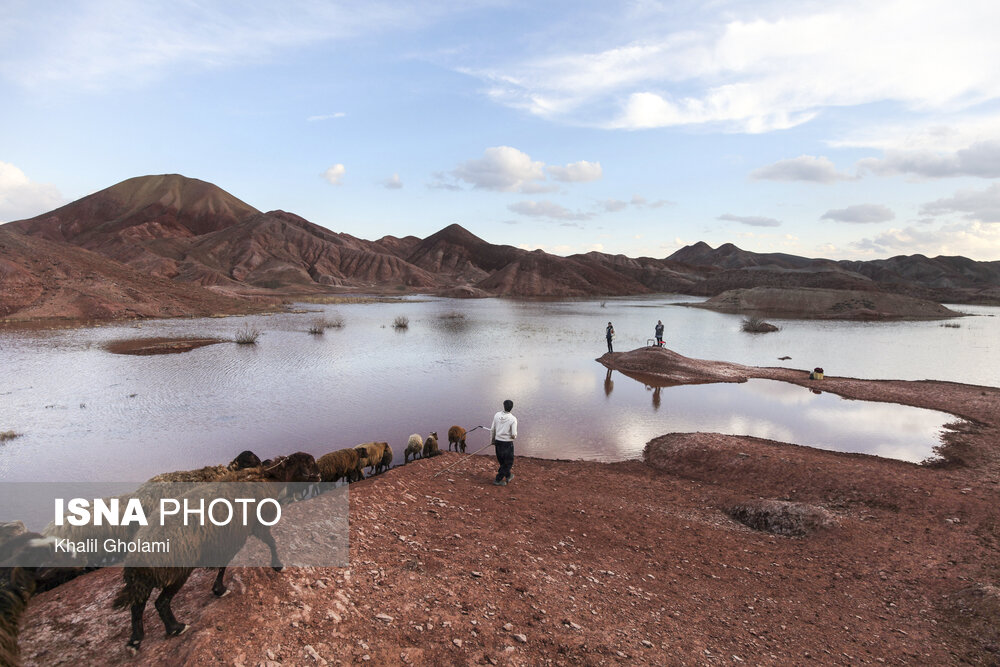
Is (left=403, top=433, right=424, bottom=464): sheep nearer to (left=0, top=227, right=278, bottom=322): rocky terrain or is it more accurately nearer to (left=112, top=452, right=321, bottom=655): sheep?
(left=112, top=452, right=321, bottom=655): sheep

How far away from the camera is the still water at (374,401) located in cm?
1433

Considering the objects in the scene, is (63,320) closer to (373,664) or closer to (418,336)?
(418,336)

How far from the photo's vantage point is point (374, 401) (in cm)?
1975

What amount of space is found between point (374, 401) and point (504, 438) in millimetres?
11032

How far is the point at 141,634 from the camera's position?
176 inches

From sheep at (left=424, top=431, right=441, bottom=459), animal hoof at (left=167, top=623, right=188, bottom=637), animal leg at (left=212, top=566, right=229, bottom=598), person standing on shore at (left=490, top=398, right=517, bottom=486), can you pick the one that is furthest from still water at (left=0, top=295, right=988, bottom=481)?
animal hoof at (left=167, top=623, right=188, bottom=637)

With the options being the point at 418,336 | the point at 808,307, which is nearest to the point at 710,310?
the point at 808,307

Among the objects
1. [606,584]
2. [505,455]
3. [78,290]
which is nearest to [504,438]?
[505,455]

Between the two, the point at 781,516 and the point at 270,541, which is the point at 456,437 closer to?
the point at 781,516

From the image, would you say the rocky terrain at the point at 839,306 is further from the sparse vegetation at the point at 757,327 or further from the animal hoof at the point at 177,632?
the animal hoof at the point at 177,632

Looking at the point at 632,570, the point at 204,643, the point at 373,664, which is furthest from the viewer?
the point at 632,570

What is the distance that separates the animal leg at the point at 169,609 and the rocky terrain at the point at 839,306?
8190 cm

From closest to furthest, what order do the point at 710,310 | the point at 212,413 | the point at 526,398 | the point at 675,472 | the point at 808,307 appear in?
the point at 675,472 < the point at 212,413 < the point at 526,398 < the point at 808,307 < the point at 710,310

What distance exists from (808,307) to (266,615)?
91797mm
